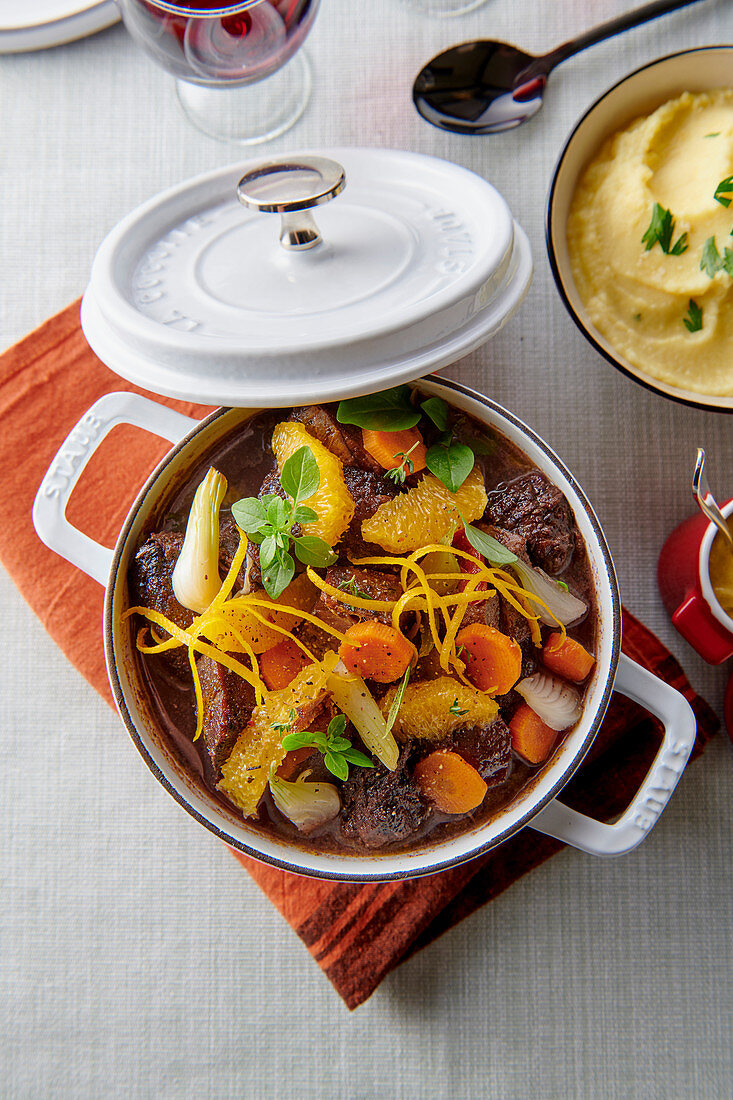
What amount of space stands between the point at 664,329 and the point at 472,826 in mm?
1491

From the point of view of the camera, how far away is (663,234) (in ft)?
6.90

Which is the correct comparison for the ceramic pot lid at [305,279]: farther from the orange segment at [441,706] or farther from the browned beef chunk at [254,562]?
the orange segment at [441,706]

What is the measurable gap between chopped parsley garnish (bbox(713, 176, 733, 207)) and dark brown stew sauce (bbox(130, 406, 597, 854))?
2.82ft

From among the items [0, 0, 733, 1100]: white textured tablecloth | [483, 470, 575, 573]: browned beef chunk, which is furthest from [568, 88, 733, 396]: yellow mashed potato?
[483, 470, 575, 573]: browned beef chunk

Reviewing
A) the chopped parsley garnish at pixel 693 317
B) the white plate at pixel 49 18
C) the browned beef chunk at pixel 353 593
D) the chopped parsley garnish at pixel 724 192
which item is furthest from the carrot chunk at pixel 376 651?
the white plate at pixel 49 18

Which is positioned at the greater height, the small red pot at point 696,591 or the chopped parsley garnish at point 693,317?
the chopped parsley garnish at point 693,317

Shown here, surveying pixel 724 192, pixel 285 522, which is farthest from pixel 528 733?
pixel 724 192

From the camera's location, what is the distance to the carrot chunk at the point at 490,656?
190 centimetres

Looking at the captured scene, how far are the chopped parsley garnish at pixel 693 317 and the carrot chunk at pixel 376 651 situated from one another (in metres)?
1.22

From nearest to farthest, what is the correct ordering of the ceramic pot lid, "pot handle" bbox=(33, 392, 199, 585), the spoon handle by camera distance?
the ceramic pot lid < "pot handle" bbox=(33, 392, 199, 585) < the spoon handle

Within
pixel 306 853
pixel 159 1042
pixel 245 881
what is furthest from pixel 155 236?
pixel 159 1042

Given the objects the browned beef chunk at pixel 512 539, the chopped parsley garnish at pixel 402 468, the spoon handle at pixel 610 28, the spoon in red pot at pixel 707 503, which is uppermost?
the spoon handle at pixel 610 28

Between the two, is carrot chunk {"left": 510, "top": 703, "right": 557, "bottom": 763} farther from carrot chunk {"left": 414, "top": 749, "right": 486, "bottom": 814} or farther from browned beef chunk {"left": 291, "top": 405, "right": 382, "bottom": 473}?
browned beef chunk {"left": 291, "top": 405, "right": 382, "bottom": 473}

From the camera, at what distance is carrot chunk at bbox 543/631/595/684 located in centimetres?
200
